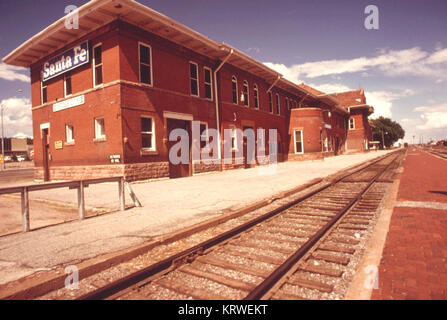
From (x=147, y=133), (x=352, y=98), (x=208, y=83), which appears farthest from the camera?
(x=352, y=98)

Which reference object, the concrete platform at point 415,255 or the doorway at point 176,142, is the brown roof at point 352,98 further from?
the concrete platform at point 415,255

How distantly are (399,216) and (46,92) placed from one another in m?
18.4

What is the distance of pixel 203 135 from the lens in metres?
16.3

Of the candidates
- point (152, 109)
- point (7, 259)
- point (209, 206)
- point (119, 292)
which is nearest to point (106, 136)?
point (152, 109)

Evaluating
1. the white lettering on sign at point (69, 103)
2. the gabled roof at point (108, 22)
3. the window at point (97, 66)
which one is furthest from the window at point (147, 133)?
the gabled roof at point (108, 22)

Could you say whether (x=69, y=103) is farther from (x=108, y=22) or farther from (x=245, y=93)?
(x=245, y=93)

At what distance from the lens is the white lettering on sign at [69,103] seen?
13469mm

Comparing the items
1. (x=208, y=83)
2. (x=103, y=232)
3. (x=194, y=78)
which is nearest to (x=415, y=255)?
(x=103, y=232)

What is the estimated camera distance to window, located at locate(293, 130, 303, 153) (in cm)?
2708

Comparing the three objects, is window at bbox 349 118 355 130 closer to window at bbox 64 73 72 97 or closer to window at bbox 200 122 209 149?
window at bbox 200 122 209 149

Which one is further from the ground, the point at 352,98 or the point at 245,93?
the point at 352,98

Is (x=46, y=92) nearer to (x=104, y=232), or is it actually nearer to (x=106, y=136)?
(x=106, y=136)

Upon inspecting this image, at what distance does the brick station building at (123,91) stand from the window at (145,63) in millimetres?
49

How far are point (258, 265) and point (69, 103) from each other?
14465 millimetres
